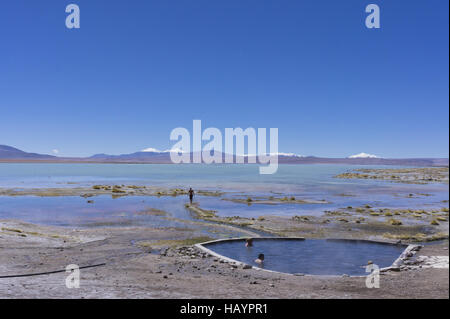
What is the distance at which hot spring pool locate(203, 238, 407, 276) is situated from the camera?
1895cm

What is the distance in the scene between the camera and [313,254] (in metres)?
21.9

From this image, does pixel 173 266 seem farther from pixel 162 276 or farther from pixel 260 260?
pixel 260 260

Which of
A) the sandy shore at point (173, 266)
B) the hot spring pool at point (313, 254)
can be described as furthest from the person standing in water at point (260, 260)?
the sandy shore at point (173, 266)

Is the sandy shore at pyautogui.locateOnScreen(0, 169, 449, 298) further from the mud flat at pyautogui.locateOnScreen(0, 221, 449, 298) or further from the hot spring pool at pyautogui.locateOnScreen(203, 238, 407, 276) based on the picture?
the hot spring pool at pyautogui.locateOnScreen(203, 238, 407, 276)

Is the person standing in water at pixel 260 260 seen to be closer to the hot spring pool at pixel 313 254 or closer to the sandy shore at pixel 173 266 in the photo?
the hot spring pool at pixel 313 254

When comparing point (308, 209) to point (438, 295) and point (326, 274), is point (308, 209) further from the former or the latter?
point (438, 295)

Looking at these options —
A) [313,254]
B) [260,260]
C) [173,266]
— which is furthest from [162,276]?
[313,254]

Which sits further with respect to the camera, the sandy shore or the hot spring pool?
the hot spring pool

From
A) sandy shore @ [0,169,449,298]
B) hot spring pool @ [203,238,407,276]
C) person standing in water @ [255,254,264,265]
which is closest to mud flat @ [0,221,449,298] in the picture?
sandy shore @ [0,169,449,298]
